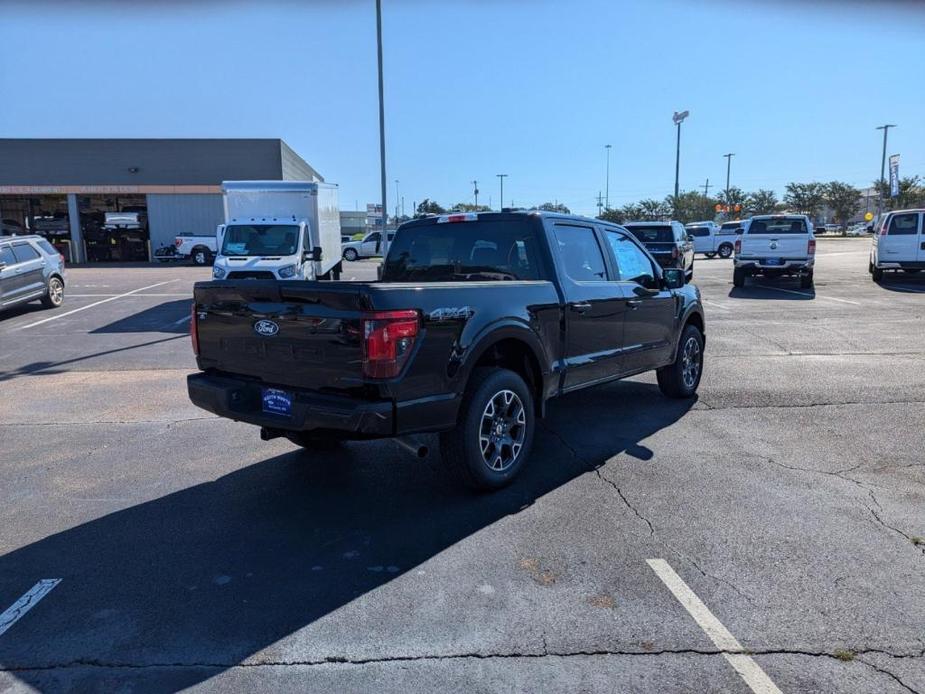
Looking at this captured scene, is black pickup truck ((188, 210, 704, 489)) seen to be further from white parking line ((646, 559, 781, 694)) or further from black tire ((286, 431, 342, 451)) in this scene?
white parking line ((646, 559, 781, 694))

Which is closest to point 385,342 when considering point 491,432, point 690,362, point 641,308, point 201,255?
point 491,432

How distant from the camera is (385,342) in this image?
3805mm

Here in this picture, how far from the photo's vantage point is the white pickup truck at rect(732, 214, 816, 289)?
1873 centimetres

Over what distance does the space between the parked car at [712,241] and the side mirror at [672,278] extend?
33.4 metres

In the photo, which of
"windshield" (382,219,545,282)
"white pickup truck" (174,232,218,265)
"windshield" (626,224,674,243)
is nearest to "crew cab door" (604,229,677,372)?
"windshield" (382,219,545,282)

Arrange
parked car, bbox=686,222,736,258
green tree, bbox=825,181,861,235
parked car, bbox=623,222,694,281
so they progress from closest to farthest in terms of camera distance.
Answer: parked car, bbox=623,222,694,281
parked car, bbox=686,222,736,258
green tree, bbox=825,181,861,235

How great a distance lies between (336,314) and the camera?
3881 mm

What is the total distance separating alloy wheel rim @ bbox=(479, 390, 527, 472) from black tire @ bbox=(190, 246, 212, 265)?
1297 inches

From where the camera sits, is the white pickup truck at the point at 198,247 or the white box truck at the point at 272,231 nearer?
the white box truck at the point at 272,231

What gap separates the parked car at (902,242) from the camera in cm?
1941

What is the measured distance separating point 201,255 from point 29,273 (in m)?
20.5

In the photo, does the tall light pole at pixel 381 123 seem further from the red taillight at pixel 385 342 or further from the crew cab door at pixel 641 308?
the red taillight at pixel 385 342

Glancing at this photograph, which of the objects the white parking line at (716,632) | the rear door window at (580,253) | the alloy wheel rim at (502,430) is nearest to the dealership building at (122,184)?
the rear door window at (580,253)

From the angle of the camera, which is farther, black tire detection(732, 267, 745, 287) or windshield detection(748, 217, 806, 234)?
black tire detection(732, 267, 745, 287)
